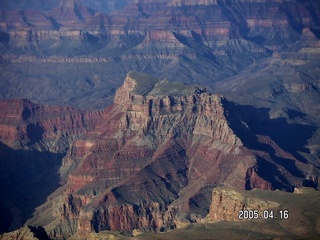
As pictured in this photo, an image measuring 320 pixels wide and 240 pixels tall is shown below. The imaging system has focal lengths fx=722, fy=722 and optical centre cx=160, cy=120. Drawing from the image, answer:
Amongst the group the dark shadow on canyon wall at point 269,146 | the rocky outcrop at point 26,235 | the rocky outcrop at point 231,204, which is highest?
the dark shadow on canyon wall at point 269,146

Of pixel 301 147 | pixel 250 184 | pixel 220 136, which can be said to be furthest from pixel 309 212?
pixel 301 147

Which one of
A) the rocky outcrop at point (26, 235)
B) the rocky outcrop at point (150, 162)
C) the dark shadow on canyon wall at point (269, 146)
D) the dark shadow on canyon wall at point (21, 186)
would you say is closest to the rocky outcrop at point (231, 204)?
the rocky outcrop at point (150, 162)

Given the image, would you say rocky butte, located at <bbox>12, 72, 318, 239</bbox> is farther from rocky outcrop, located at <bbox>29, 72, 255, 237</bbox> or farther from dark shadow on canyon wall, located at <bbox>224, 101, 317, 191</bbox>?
dark shadow on canyon wall, located at <bbox>224, 101, 317, 191</bbox>

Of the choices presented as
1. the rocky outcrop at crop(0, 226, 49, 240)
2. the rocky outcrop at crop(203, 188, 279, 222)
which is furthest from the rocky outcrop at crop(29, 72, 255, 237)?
the rocky outcrop at crop(0, 226, 49, 240)

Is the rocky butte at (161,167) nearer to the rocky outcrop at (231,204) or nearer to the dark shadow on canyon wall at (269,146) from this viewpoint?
the dark shadow on canyon wall at (269,146)

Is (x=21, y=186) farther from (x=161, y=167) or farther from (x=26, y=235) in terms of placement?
(x=26, y=235)

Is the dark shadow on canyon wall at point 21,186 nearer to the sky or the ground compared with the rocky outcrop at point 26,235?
nearer to the sky
